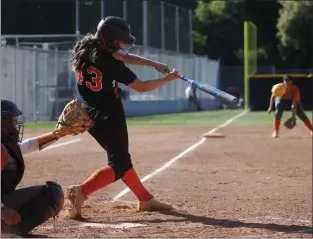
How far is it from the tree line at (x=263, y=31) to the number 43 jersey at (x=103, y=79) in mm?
35392

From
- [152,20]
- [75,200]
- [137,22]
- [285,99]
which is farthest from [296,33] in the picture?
[75,200]

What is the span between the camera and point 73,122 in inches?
260

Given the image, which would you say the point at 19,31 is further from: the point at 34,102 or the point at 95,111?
the point at 95,111

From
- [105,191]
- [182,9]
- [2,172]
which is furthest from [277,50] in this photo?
[2,172]

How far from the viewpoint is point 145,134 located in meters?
20.5

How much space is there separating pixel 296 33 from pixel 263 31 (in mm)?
3184

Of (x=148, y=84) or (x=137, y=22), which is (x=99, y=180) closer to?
(x=148, y=84)

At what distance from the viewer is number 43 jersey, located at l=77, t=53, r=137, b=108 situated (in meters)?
6.83

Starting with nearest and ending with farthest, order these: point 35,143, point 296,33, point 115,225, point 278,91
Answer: point 35,143 < point 115,225 < point 278,91 < point 296,33

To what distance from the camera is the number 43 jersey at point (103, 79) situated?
6832mm

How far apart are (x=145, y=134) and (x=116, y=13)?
11.3 ft

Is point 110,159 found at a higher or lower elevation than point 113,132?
lower

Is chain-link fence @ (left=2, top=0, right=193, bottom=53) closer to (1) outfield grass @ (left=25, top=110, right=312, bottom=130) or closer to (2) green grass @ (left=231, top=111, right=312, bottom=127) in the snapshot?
(1) outfield grass @ (left=25, top=110, right=312, bottom=130)

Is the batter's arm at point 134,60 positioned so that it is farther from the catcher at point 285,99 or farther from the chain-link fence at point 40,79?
the chain-link fence at point 40,79
